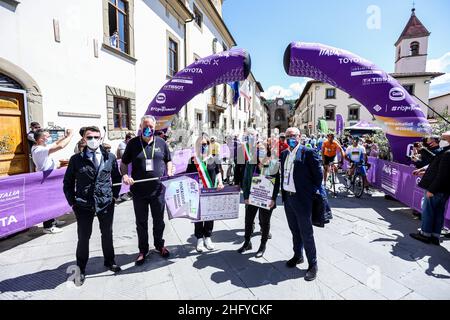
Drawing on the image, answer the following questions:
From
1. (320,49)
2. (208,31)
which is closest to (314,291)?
(320,49)

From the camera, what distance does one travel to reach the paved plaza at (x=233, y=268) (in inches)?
108

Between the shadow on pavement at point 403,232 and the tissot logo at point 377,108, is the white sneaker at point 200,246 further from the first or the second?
the tissot logo at point 377,108

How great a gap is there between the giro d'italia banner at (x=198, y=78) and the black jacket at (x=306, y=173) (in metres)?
5.30

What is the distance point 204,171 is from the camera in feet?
11.8

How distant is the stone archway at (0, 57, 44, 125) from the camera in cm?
536

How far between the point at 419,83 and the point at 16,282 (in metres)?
42.2

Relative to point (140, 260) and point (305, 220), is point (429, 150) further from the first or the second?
point (140, 260)

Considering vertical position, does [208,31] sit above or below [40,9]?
above

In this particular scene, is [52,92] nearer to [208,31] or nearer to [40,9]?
[40,9]

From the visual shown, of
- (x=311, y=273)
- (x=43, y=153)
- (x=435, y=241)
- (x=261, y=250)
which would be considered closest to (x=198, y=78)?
(x=43, y=153)

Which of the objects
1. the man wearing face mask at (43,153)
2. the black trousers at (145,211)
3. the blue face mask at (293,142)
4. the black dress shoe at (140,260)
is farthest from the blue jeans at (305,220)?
the man wearing face mask at (43,153)

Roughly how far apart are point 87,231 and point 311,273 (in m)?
2.89

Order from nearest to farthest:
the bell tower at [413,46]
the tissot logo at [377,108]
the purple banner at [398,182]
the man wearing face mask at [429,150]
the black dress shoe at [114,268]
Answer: the black dress shoe at [114,268], the man wearing face mask at [429,150], the purple banner at [398,182], the tissot logo at [377,108], the bell tower at [413,46]
